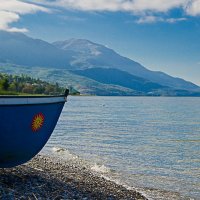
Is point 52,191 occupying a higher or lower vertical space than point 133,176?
higher

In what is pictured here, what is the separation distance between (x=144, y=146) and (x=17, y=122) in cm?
3386

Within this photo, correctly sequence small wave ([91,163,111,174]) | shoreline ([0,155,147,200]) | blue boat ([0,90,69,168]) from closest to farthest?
shoreline ([0,155,147,200]) < blue boat ([0,90,69,168]) < small wave ([91,163,111,174])

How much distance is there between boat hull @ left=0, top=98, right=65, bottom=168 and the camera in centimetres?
1407

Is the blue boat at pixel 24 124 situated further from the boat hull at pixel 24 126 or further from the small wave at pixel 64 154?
the small wave at pixel 64 154

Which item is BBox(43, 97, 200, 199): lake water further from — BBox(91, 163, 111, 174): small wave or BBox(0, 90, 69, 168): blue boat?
BBox(0, 90, 69, 168): blue boat

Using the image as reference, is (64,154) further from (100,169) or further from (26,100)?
(26,100)

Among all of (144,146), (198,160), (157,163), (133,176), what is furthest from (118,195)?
(144,146)

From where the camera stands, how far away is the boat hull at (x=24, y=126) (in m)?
14.1

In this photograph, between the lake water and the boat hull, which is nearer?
the boat hull

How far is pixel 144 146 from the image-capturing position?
47.0 meters

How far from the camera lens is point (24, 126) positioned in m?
14.8

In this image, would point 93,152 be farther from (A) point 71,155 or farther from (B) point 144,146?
(B) point 144,146

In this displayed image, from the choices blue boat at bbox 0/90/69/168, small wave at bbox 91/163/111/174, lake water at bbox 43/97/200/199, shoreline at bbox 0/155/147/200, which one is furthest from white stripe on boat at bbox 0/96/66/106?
small wave at bbox 91/163/111/174

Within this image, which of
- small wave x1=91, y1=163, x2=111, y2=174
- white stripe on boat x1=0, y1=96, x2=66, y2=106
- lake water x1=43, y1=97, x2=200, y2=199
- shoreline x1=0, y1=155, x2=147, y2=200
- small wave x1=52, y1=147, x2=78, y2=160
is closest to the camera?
shoreline x1=0, y1=155, x2=147, y2=200
